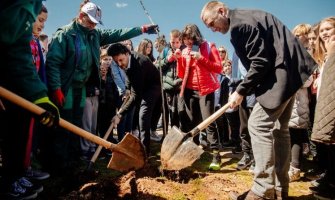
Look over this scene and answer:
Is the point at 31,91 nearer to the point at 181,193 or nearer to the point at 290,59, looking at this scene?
the point at 181,193

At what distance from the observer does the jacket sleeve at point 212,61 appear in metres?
4.97

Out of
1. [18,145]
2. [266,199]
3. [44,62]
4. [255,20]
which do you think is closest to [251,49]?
[255,20]

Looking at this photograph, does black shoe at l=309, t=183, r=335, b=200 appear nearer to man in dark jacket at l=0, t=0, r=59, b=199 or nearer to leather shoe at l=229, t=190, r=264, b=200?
leather shoe at l=229, t=190, r=264, b=200

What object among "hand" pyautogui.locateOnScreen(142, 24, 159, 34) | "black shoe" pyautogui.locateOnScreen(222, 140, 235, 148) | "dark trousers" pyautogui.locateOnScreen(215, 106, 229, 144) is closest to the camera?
"hand" pyautogui.locateOnScreen(142, 24, 159, 34)

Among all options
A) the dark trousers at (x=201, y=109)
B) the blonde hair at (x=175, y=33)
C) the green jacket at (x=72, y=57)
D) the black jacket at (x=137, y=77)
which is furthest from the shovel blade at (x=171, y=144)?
the blonde hair at (x=175, y=33)

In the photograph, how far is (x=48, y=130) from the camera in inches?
173

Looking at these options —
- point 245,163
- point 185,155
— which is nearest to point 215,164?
point 245,163

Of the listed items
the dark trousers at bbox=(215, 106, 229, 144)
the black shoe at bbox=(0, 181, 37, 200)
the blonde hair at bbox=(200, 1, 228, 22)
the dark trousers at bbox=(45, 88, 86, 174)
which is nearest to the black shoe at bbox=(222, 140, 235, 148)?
the dark trousers at bbox=(215, 106, 229, 144)

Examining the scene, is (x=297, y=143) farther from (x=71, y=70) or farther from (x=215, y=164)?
(x=71, y=70)

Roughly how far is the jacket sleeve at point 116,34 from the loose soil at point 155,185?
2.25m

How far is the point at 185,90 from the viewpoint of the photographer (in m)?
5.37

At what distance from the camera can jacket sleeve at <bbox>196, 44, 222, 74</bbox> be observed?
16.3 feet

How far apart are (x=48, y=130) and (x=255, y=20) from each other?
3.29 m

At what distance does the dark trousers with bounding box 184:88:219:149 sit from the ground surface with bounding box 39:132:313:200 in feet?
1.95
